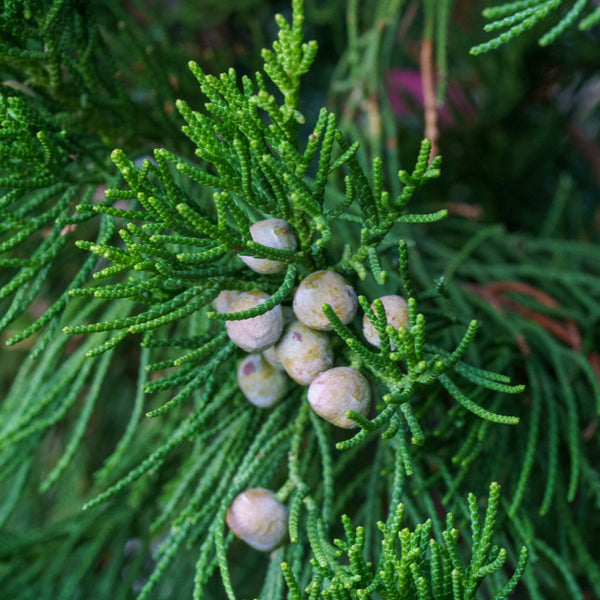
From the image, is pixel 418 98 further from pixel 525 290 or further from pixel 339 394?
pixel 339 394

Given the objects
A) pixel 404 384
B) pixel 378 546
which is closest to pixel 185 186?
pixel 404 384

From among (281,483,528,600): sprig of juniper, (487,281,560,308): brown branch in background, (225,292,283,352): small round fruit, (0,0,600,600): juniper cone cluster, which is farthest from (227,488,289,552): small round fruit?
(487,281,560,308): brown branch in background

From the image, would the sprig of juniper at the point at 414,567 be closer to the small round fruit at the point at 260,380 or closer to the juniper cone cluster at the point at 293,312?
the juniper cone cluster at the point at 293,312

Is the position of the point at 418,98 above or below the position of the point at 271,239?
above

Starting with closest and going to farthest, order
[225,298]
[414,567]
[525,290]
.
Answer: [414,567] < [225,298] < [525,290]

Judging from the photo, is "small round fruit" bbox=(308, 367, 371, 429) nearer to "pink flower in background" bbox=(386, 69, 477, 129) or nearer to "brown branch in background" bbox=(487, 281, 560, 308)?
"brown branch in background" bbox=(487, 281, 560, 308)

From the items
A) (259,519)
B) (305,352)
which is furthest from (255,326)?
(259,519)
